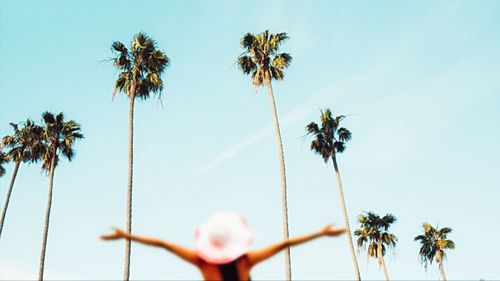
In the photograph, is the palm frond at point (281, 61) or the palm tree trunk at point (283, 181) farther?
the palm frond at point (281, 61)

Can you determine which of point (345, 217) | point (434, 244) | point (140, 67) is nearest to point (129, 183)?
point (140, 67)

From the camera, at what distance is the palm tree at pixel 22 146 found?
31.1 m

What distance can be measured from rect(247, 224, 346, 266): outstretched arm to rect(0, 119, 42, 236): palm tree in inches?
1245

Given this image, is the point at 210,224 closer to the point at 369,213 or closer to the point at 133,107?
the point at 133,107

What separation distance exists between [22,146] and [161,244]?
3349 centimetres

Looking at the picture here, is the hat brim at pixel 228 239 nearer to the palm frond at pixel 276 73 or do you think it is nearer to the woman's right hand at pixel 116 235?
the woman's right hand at pixel 116 235

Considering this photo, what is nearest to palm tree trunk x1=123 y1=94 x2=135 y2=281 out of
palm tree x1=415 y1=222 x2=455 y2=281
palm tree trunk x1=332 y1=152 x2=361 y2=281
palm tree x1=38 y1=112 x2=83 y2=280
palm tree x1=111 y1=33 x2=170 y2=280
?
palm tree x1=111 y1=33 x2=170 y2=280

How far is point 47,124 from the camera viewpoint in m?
30.5

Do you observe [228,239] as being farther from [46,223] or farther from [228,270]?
[46,223]

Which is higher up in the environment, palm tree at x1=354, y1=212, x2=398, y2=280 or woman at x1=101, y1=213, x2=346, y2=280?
palm tree at x1=354, y1=212, x2=398, y2=280

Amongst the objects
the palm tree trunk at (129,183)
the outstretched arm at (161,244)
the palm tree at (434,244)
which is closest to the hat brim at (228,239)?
the outstretched arm at (161,244)

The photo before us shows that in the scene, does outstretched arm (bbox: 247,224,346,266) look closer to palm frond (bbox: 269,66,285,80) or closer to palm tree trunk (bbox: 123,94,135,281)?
palm tree trunk (bbox: 123,94,135,281)

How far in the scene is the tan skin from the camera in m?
2.78

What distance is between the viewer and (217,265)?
108 inches
